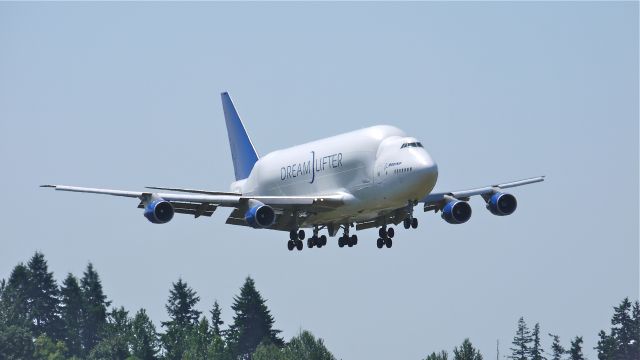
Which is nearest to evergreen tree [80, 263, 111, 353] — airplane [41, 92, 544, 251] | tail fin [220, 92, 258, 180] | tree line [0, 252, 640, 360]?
tree line [0, 252, 640, 360]

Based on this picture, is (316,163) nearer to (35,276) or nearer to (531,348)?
(531,348)

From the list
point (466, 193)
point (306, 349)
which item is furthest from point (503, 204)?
point (306, 349)

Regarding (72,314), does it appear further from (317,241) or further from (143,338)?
(317,241)

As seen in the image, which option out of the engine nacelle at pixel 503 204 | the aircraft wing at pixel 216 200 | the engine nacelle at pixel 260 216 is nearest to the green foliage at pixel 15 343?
the aircraft wing at pixel 216 200

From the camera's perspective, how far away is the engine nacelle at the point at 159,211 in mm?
99000

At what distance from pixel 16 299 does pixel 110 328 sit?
1431 centimetres

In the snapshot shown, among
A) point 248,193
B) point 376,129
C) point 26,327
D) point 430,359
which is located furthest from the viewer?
point 26,327

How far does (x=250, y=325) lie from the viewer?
159625mm

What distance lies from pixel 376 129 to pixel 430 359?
56237mm

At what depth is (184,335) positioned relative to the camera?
157250mm

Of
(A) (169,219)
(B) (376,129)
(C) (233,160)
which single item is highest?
(C) (233,160)

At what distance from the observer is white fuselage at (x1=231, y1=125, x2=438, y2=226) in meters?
94.9

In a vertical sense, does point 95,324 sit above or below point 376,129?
above

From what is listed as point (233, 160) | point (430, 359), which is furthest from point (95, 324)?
point (233, 160)
